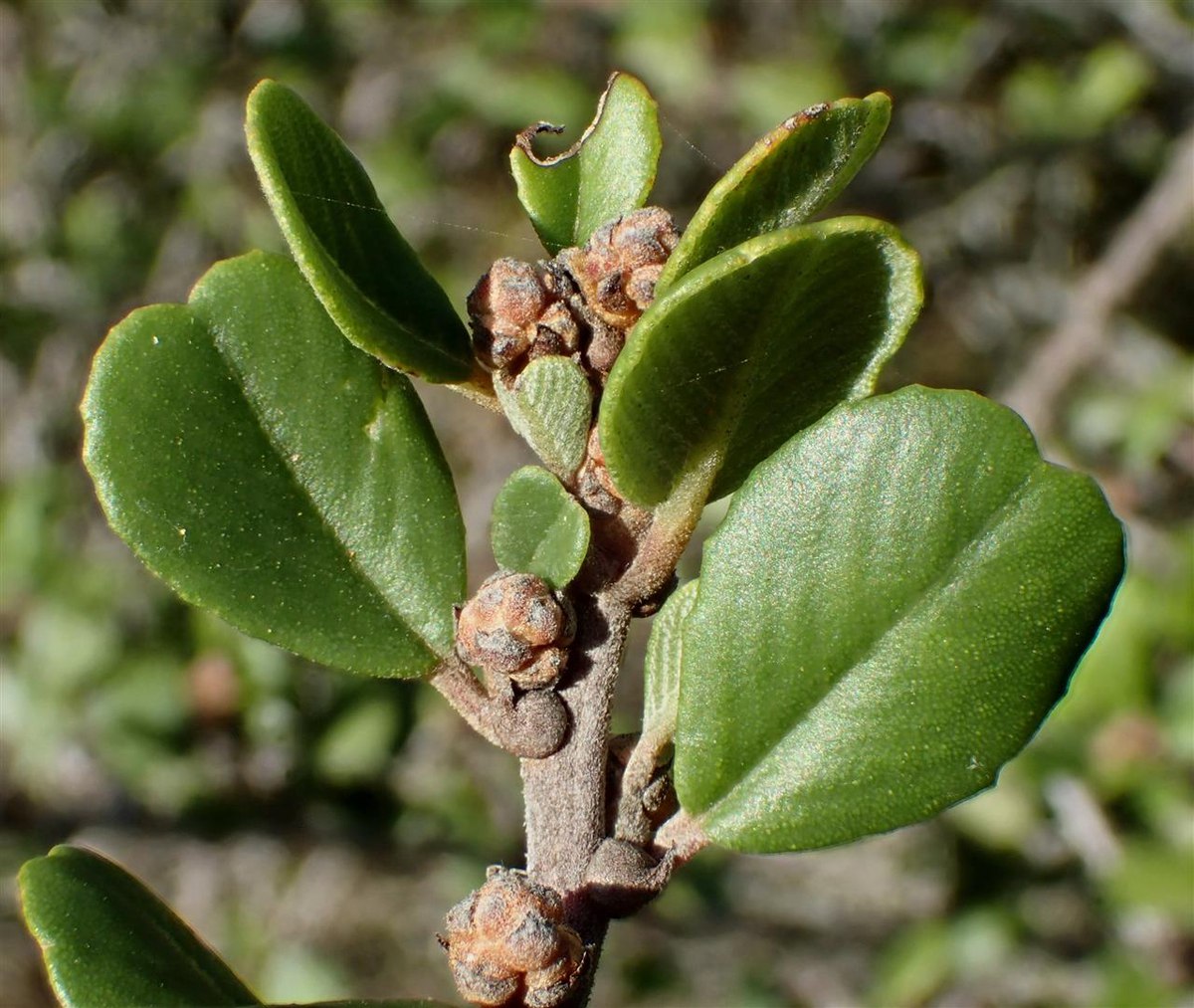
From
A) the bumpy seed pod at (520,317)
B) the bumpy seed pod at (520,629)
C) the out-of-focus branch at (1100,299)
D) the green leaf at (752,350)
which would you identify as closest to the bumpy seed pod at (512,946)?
the bumpy seed pod at (520,629)

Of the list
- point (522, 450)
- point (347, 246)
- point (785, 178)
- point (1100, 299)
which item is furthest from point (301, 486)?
point (522, 450)

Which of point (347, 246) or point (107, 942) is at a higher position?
point (347, 246)

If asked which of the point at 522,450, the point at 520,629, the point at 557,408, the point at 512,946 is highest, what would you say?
the point at 557,408

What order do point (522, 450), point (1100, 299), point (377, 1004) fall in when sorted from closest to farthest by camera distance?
1. point (377, 1004)
2. point (1100, 299)
3. point (522, 450)

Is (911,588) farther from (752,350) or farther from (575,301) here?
(575,301)

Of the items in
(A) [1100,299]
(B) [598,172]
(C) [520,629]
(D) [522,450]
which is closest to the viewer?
(C) [520,629]

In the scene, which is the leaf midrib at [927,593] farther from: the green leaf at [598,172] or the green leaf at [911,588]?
the green leaf at [598,172]

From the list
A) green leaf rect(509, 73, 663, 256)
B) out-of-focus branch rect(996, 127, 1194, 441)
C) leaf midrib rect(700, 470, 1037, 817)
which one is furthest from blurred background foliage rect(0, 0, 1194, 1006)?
leaf midrib rect(700, 470, 1037, 817)
